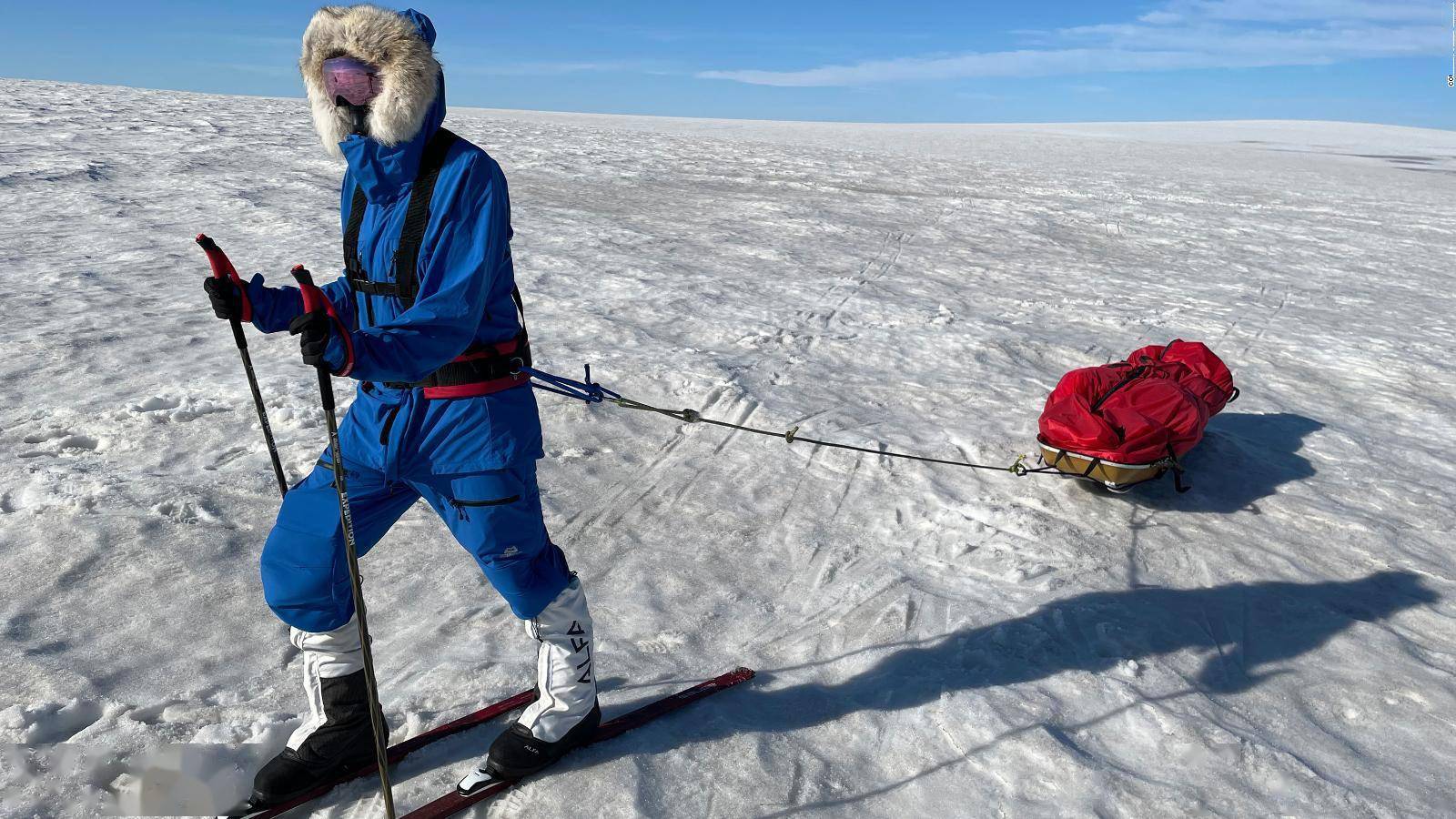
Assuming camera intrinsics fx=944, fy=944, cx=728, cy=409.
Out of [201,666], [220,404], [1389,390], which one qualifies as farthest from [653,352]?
[1389,390]

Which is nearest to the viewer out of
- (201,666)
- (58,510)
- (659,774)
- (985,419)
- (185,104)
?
(659,774)

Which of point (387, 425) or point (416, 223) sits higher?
point (416, 223)

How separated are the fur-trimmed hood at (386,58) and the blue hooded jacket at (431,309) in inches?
1.4

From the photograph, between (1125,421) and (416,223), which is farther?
(1125,421)

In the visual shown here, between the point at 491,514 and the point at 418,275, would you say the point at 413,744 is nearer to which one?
the point at 491,514

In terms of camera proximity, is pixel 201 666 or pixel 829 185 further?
pixel 829 185

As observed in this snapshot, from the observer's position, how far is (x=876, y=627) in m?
3.97

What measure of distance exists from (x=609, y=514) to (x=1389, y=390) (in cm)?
656

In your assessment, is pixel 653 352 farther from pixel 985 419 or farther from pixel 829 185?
pixel 829 185

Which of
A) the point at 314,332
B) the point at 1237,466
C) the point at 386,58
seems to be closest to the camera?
the point at 314,332

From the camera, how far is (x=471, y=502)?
8.31ft

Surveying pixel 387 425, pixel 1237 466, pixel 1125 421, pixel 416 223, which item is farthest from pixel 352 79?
pixel 1237 466

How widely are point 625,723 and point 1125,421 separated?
3387mm

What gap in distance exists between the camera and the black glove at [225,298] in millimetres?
2326
